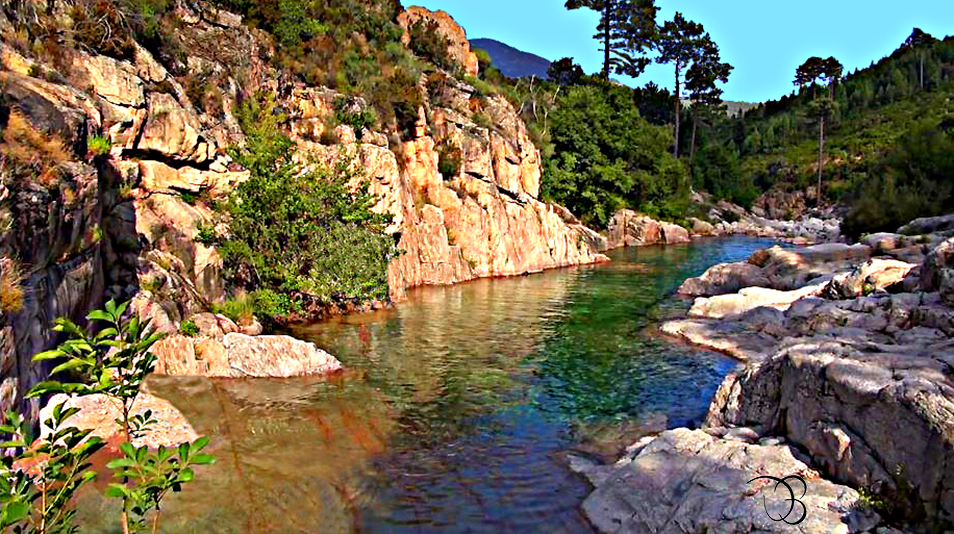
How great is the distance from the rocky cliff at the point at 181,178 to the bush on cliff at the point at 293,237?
102 cm

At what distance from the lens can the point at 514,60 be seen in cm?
7281

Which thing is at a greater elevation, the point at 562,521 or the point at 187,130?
the point at 187,130

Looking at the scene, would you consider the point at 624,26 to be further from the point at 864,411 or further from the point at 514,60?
the point at 864,411

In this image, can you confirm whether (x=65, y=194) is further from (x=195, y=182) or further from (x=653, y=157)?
(x=653, y=157)

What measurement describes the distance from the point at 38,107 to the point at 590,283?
25956 mm

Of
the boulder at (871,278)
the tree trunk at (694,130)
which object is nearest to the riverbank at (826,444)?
the boulder at (871,278)

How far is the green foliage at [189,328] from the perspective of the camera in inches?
613

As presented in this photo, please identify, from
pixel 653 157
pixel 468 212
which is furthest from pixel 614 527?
pixel 653 157

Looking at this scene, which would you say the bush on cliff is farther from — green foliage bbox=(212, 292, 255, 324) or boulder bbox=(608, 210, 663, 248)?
boulder bbox=(608, 210, 663, 248)

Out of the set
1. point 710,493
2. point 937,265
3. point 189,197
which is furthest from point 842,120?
point 710,493

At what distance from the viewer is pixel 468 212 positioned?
35.8m

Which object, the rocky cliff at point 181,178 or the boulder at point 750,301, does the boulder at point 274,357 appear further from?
the boulder at point 750,301

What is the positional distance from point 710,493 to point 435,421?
5.94 metres

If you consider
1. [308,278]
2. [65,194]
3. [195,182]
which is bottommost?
[308,278]
